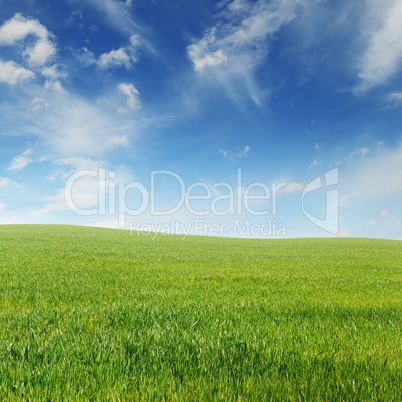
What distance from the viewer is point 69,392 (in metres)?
3.14

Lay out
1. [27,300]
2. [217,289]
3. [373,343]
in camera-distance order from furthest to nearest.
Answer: [217,289], [27,300], [373,343]

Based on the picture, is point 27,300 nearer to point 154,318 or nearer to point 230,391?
point 154,318

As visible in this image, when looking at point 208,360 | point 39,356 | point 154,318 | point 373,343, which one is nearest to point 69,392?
point 39,356

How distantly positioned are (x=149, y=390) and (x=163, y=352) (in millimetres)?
986

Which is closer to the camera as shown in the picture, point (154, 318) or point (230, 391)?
point (230, 391)

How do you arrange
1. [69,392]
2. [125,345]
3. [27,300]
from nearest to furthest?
[69,392] < [125,345] < [27,300]

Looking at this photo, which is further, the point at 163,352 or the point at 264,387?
the point at 163,352

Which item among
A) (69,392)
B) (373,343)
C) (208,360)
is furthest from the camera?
(373,343)

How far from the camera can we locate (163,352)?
4.12m

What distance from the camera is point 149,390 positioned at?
3.14m

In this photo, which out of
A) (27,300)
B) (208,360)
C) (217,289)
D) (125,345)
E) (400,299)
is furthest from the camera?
(217,289)

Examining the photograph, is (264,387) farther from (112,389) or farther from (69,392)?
(69,392)

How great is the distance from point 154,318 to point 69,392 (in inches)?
104

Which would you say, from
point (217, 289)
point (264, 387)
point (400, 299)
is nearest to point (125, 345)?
point (264, 387)
